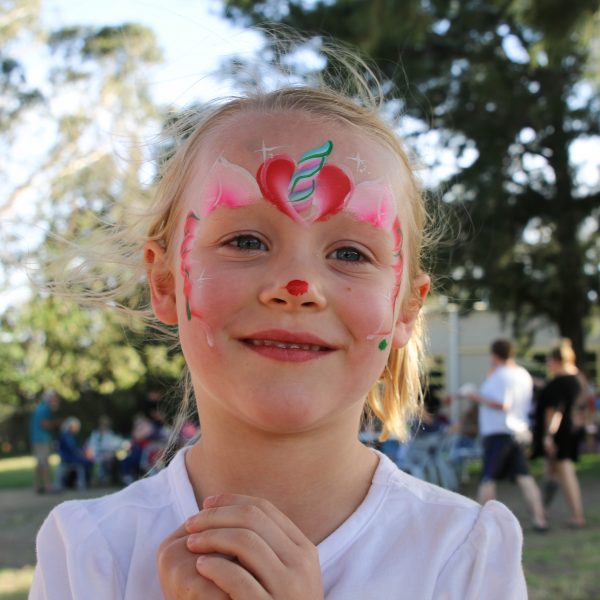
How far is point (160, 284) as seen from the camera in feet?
5.49

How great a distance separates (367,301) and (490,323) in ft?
96.9

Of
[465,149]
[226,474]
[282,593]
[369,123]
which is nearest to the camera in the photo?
[282,593]

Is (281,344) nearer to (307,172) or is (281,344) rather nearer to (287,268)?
(287,268)

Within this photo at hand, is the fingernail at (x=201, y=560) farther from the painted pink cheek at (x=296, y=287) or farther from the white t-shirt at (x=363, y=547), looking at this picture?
the painted pink cheek at (x=296, y=287)

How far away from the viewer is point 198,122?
171cm

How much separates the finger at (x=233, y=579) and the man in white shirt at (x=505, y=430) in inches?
262

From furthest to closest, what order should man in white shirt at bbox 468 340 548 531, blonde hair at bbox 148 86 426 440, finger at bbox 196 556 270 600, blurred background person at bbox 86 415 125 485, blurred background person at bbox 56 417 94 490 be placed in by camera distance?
blurred background person at bbox 86 415 125 485, blurred background person at bbox 56 417 94 490, man in white shirt at bbox 468 340 548 531, blonde hair at bbox 148 86 426 440, finger at bbox 196 556 270 600

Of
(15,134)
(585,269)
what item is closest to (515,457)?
(585,269)

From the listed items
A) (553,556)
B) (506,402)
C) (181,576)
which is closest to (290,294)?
(181,576)

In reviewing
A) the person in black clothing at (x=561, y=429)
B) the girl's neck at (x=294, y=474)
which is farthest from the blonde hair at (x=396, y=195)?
the person in black clothing at (x=561, y=429)

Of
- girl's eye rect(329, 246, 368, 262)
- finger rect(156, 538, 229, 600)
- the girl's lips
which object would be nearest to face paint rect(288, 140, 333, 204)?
girl's eye rect(329, 246, 368, 262)

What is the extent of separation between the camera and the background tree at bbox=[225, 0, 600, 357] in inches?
471

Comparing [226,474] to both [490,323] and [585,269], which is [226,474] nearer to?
[585,269]

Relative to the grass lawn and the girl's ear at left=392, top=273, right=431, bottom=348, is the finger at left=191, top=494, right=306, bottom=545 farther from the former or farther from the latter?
the grass lawn
